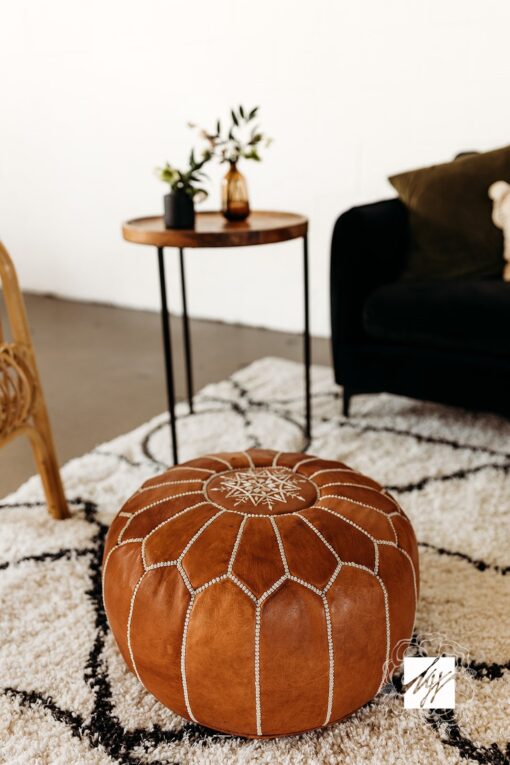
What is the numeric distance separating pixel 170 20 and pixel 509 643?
120 inches

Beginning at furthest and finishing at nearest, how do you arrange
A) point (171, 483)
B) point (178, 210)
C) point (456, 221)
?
point (456, 221) → point (178, 210) → point (171, 483)

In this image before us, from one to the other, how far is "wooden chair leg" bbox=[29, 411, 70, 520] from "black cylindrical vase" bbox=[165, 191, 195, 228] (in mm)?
612

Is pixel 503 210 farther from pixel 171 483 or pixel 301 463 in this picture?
pixel 171 483

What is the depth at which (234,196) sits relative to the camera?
6.40 ft

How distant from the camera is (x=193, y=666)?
0.94 meters

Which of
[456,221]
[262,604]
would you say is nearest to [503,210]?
[456,221]

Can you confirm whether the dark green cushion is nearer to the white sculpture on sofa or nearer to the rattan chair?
the white sculpture on sofa

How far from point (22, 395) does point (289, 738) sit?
90 centimetres

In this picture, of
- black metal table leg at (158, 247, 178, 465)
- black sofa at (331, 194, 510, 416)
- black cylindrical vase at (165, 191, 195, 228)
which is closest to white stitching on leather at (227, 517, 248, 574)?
black metal table leg at (158, 247, 178, 465)

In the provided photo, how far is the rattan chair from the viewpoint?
1.45 metres

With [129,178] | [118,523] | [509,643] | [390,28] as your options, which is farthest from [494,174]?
[129,178]

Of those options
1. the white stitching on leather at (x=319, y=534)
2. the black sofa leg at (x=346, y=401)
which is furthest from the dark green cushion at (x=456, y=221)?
the white stitching on leather at (x=319, y=534)

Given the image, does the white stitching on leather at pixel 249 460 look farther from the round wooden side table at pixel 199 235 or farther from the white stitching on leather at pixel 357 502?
the round wooden side table at pixel 199 235

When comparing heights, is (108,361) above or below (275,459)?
below
